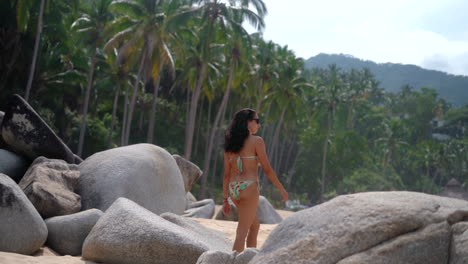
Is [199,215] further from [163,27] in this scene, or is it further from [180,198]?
[163,27]

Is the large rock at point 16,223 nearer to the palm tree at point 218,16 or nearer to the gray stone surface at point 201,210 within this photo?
the gray stone surface at point 201,210

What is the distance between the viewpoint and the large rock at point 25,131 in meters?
8.00

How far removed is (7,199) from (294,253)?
3705mm

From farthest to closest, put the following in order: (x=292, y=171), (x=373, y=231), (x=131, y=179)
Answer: (x=292, y=171)
(x=131, y=179)
(x=373, y=231)

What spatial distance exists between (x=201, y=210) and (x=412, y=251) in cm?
1001

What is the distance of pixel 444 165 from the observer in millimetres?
62469

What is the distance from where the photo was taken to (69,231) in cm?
639

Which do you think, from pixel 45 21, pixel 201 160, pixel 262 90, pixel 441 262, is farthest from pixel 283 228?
pixel 201 160

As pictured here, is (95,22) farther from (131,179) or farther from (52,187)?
(52,187)

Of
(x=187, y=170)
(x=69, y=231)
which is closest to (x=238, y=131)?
(x=69, y=231)

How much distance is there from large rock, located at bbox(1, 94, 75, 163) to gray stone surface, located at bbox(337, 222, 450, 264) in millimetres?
6174

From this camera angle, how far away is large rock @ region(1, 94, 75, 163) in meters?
8.00

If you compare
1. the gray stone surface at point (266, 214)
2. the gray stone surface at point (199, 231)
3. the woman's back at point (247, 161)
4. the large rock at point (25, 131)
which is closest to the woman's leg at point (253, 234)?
the woman's back at point (247, 161)

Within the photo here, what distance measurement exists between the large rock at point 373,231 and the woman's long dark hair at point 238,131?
64.4 inches
